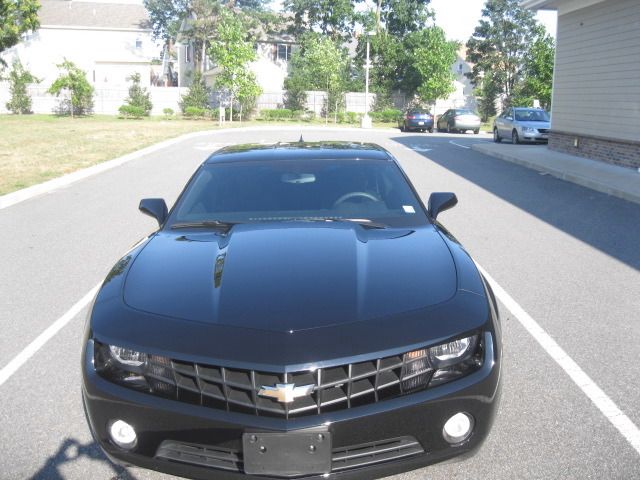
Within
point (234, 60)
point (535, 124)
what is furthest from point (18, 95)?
point (535, 124)

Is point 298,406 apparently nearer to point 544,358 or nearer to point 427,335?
point 427,335

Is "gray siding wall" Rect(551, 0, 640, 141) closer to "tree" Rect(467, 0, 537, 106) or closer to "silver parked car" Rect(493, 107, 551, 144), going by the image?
"silver parked car" Rect(493, 107, 551, 144)

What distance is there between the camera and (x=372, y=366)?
296cm

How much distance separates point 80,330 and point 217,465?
3.13 metres

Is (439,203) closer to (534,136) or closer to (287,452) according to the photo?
(287,452)

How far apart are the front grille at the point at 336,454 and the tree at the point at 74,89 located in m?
48.6

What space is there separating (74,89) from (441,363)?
49900mm

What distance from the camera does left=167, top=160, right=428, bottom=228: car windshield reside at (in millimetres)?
4688

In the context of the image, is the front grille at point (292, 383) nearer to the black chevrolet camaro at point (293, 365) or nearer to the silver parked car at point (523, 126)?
the black chevrolet camaro at point (293, 365)

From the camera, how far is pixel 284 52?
75125mm

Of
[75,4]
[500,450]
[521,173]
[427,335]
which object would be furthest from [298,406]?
[75,4]

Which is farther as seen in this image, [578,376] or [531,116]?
[531,116]

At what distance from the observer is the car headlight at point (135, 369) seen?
303 cm

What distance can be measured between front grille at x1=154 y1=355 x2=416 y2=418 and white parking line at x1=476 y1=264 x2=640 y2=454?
60.9 inches
